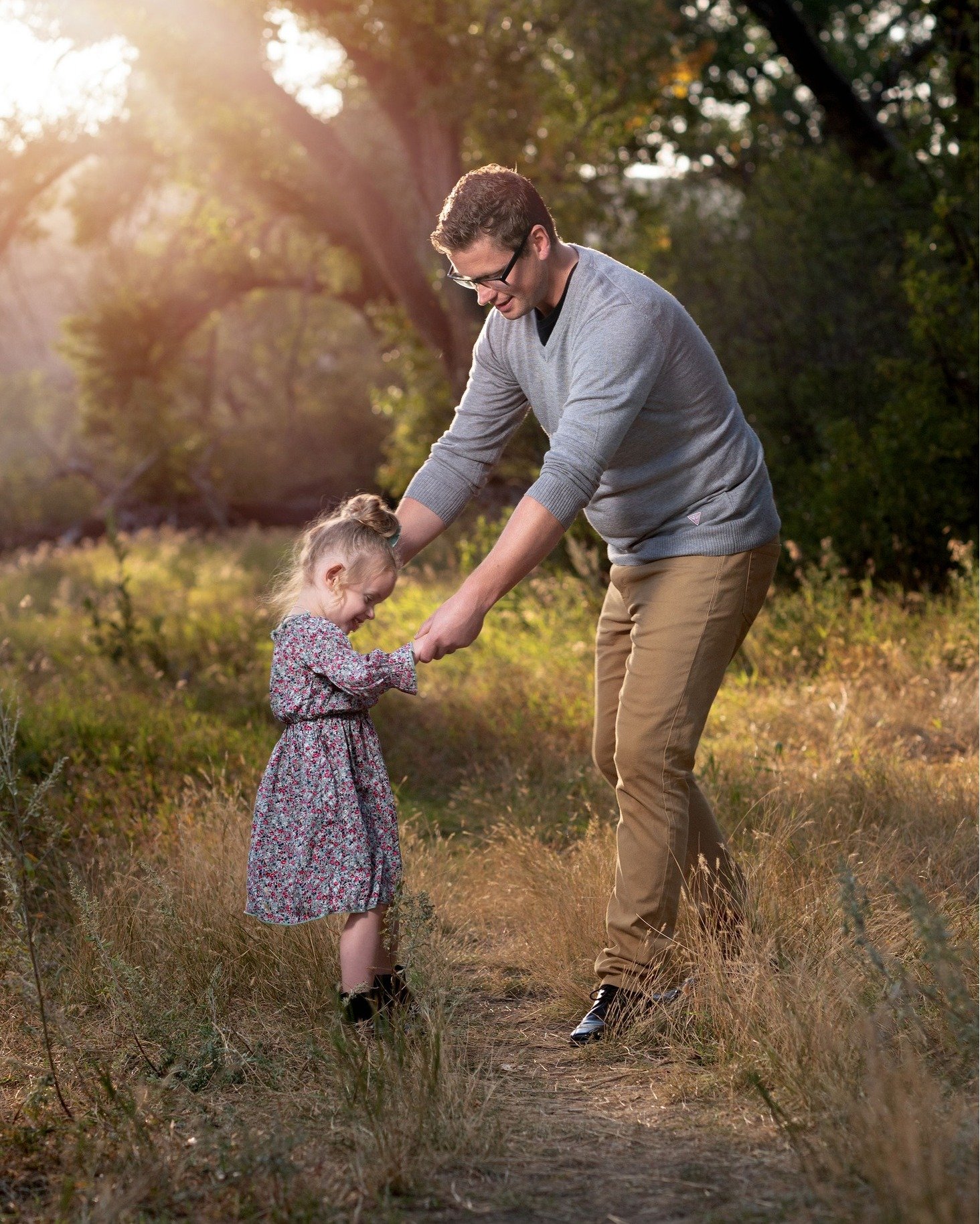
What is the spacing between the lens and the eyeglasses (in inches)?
134

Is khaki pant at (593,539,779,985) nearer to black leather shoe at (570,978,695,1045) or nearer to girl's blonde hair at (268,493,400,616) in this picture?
black leather shoe at (570,978,695,1045)

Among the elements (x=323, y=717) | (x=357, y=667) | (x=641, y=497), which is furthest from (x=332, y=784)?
(x=641, y=497)

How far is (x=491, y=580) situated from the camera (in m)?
3.18

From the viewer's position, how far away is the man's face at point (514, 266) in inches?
134

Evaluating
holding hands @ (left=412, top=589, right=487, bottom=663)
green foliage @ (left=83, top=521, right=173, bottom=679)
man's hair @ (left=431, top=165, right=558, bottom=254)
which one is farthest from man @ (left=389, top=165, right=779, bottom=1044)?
green foliage @ (left=83, top=521, right=173, bottom=679)

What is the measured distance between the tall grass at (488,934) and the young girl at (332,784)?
0.15m

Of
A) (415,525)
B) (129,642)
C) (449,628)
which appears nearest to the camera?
(449,628)

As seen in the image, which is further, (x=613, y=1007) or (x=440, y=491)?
(x=440, y=491)

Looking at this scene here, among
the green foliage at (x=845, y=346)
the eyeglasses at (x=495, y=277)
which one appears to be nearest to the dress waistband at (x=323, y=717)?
the eyeglasses at (x=495, y=277)

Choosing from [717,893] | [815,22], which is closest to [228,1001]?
[717,893]

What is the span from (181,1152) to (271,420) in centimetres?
3130

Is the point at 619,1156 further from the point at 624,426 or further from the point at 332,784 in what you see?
the point at 624,426

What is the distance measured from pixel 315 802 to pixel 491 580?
80cm

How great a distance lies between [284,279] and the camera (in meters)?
19.7
